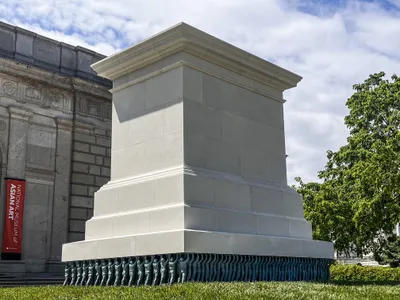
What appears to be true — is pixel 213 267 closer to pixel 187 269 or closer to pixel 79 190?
pixel 187 269

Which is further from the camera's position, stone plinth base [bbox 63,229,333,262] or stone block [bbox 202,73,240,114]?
stone block [bbox 202,73,240,114]

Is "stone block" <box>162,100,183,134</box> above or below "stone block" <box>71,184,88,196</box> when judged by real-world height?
below

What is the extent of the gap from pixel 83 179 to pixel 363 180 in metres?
13.2

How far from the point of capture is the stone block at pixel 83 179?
1039 inches

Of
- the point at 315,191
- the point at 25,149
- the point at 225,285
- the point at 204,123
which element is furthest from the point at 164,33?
the point at 315,191

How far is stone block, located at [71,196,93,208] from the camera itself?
26.2m

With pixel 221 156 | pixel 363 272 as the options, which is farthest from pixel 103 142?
pixel 221 156

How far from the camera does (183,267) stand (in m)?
8.82

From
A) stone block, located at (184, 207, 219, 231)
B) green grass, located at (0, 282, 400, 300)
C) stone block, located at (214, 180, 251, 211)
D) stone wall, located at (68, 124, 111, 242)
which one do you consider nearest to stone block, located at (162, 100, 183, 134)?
stone block, located at (214, 180, 251, 211)

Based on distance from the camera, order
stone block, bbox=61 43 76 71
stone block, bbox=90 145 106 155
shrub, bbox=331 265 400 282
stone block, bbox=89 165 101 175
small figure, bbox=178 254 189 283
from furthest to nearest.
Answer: shrub, bbox=331 265 400 282 < stone block, bbox=90 145 106 155 < stone block, bbox=89 165 101 175 < stone block, bbox=61 43 76 71 < small figure, bbox=178 254 189 283

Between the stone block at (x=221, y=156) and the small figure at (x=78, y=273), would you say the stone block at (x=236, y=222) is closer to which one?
the stone block at (x=221, y=156)

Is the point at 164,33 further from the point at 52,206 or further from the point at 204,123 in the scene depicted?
the point at 52,206

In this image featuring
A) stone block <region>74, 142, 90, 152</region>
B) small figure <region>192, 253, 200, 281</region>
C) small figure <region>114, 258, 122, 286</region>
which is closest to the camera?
small figure <region>192, 253, 200, 281</region>

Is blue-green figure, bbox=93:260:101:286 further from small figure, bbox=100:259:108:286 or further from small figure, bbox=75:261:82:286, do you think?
small figure, bbox=75:261:82:286
